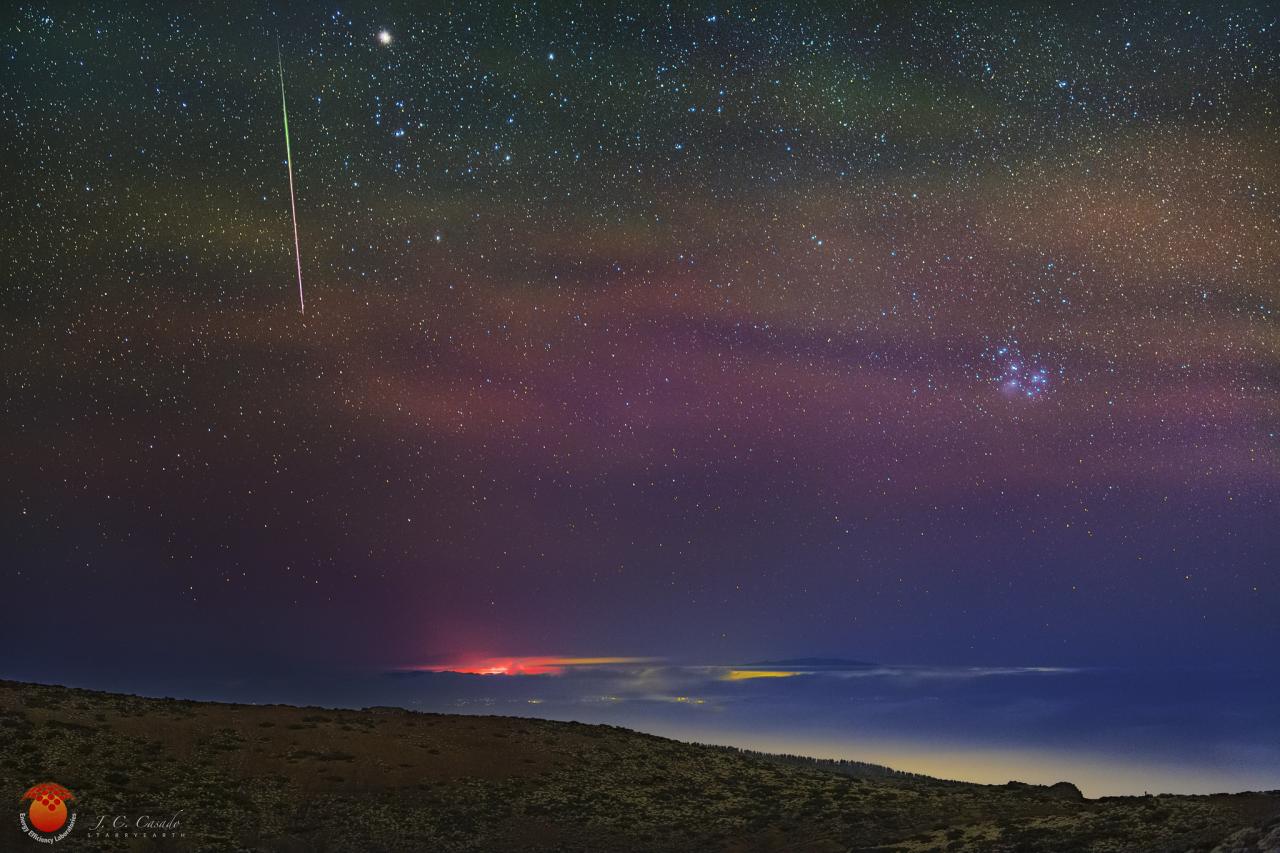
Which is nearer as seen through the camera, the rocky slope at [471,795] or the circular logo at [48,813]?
the circular logo at [48,813]

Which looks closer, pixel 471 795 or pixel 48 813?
pixel 48 813

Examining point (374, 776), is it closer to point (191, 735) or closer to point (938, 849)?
point (191, 735)

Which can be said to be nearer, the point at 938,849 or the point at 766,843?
the point at 938,849

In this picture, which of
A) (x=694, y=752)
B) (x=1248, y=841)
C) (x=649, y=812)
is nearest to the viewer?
(x=1248, y=841)

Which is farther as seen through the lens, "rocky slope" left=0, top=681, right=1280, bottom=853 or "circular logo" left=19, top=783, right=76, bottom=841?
"rocky slope" left=0, top=681, right=1280, bottom=853

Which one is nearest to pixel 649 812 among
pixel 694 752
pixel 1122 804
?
pixel 694 752

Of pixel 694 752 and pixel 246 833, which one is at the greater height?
pixel 694 752

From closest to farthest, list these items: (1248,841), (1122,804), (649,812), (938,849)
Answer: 1. (1248,841)
2. (938,849)
3. (1122,804)
4. (649,812)

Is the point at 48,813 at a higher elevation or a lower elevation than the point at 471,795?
lower
